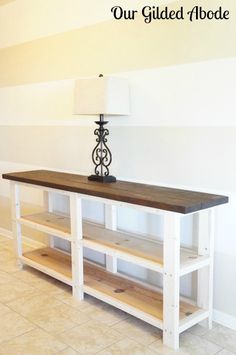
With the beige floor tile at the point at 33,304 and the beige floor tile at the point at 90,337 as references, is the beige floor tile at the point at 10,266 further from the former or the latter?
the beige floor tile at the point at 90,337

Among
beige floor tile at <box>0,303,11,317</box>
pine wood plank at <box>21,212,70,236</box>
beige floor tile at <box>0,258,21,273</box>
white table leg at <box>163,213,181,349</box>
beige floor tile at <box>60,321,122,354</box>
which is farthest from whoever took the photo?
beige floor tile at <box>0,258,21,273</box>

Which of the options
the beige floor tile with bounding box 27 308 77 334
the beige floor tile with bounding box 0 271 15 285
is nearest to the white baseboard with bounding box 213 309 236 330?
the beige floor tile with bounding box 27 308 77 334

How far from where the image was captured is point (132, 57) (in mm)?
2570

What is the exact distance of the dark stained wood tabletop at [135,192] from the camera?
6.44ft

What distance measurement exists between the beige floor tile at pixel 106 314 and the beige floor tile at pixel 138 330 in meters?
0.05

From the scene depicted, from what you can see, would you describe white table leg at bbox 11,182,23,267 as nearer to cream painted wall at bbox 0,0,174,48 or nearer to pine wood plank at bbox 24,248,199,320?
pine wood plank at bbox 24,248,199,320

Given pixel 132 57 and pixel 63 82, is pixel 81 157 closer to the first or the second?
pixel 63 82

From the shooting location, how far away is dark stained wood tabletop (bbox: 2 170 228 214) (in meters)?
1.96

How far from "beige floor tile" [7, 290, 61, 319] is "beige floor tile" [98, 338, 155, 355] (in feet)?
1.93

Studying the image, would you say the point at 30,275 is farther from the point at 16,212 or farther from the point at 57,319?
the point at 57,319

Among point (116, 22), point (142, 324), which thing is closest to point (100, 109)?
point (116, 22)

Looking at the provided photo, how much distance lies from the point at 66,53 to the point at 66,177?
0.98 m

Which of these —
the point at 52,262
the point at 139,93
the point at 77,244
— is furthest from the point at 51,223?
the point at 139,93

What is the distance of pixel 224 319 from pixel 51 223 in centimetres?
136
